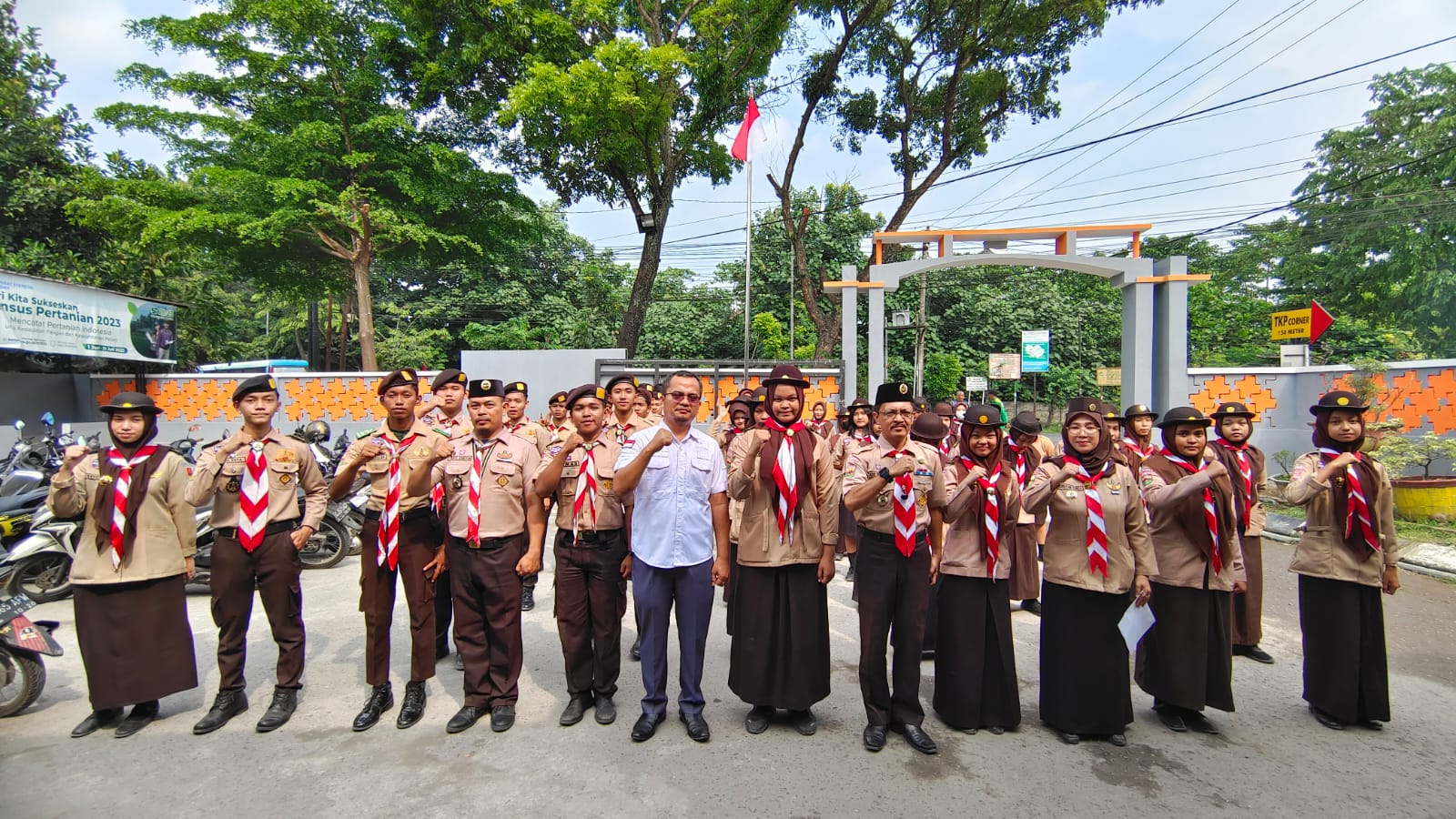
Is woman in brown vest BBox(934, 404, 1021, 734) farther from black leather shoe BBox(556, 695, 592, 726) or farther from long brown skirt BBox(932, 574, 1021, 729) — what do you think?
black leather shoe BBox(556, 695, 592, 726)

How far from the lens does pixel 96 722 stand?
3.71 metres

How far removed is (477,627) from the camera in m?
3.80

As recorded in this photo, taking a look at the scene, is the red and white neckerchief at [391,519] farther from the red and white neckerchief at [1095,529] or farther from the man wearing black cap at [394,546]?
the red and white neckerchief at [1095,529]

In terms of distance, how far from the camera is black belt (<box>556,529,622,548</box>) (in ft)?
12.5

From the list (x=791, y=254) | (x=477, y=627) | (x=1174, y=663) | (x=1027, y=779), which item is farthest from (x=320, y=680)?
(x=791, y=254)

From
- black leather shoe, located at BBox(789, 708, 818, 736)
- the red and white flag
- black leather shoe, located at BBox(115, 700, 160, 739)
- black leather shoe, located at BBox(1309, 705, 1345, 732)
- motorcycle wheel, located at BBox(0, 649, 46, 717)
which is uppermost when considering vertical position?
the red and white flag

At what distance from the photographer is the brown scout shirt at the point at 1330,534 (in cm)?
376

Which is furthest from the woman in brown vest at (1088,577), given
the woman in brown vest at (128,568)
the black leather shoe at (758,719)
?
the woman in brown vest at (128,568)

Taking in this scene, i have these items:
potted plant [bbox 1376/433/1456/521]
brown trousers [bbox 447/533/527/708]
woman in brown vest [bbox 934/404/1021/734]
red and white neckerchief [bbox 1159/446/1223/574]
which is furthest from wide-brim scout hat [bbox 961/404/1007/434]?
potted plant [bbox 1376/433/1456/521]

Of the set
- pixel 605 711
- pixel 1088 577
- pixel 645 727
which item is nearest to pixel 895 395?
pixel 1088 577

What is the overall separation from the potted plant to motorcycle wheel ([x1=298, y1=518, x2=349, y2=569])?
12.4 metres

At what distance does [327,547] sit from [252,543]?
4004 millimetres

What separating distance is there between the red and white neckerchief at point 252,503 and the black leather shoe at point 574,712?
193cm

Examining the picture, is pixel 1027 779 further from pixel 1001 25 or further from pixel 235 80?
pixel 235 80
